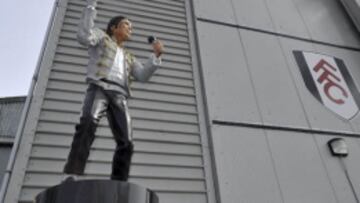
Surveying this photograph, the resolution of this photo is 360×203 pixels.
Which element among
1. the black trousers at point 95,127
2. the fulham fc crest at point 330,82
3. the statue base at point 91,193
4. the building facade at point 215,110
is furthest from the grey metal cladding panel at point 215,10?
the statue base at point 91,193

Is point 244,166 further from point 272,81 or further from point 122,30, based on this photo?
point 122,30

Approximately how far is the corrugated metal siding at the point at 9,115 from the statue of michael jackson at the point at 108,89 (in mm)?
6662

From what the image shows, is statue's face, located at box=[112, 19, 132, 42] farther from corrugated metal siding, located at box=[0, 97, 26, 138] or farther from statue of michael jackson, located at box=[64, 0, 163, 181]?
corrugated metal siding, located at box=[0, 97, 26, 138]

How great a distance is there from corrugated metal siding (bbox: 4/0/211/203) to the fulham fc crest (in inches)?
73.6

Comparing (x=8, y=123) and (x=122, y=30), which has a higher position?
(x=8, y=123)

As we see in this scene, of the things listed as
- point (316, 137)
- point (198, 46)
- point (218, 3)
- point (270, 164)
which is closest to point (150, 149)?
point (270, 164)

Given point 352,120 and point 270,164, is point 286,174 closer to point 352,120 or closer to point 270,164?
point 270,164

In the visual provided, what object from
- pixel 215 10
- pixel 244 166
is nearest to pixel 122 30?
pixel 244 166

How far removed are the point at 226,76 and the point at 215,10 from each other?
1.33 meters

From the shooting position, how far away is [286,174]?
356 centimetres

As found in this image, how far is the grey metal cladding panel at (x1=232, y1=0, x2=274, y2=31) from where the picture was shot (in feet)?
16.6

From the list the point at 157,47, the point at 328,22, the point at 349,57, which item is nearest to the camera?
the point at 157,47

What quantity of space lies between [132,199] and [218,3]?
410 cm

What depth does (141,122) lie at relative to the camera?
3385mm
